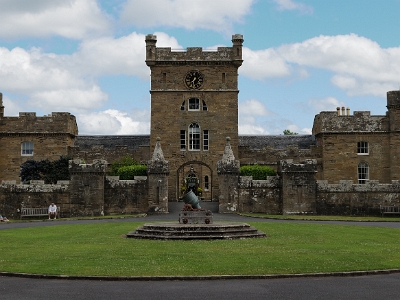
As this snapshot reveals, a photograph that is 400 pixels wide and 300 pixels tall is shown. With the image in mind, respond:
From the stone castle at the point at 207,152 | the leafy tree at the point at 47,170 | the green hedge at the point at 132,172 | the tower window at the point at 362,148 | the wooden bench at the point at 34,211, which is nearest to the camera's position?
the wooden bench at the point at 34,211

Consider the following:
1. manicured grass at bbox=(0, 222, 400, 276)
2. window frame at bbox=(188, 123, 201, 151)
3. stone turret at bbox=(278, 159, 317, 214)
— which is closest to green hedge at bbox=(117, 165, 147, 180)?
window frame at bbox=(188, 123, 201, 151)

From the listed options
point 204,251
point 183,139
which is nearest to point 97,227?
point 204,251

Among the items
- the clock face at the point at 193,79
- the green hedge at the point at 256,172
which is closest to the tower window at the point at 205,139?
the clock face at the point at 193,79

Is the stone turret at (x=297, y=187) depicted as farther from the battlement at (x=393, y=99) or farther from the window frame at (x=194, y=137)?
the battlement at (x=393, y=99)

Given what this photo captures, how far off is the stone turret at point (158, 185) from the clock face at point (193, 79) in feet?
39.7

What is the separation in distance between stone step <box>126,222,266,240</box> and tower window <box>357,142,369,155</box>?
3361cm

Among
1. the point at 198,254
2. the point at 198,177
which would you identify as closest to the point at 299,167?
the point at 198,254

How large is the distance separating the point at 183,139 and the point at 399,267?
37.0m

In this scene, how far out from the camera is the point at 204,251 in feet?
63.7

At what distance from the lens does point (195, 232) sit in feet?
77.0

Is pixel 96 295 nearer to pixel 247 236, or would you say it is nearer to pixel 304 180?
pixel 247 236

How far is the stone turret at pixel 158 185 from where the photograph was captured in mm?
41625

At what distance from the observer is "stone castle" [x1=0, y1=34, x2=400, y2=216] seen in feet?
136

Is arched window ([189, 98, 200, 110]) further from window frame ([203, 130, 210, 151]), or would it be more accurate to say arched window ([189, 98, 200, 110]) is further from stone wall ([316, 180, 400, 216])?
stone wall ([316, 180, 400, 216])
